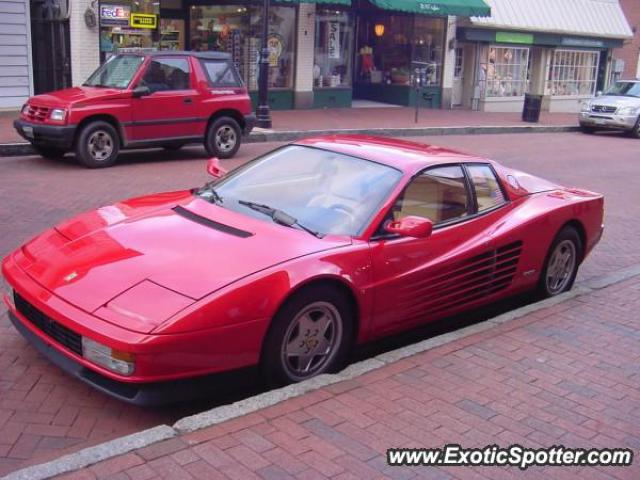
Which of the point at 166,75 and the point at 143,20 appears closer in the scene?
the point at 166,75

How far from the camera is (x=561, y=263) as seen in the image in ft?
20.8

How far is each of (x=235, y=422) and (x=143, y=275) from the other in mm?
955

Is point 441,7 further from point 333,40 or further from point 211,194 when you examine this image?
point 211,194

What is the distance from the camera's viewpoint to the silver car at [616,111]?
22.6m

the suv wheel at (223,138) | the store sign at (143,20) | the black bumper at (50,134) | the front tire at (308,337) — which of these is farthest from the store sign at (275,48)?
the front tire at (308,337)

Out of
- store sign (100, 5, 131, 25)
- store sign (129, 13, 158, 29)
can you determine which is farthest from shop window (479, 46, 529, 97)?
store sign (100, 5, 131, 25)

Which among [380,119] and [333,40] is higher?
[333,40]

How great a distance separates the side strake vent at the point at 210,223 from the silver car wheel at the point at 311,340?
2.00 ft

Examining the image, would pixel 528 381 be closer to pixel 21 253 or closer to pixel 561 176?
pixel 21 253

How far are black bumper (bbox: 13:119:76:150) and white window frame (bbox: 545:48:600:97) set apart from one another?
76.9 ft

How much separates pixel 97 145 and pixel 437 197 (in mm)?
8024

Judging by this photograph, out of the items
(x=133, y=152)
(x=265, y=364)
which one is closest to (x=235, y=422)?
(x=265, y=364)

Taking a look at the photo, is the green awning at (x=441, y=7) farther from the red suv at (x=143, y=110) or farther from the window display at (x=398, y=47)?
the red suv at (x=143, y=110)

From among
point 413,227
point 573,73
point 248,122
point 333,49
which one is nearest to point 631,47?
point 573,73
